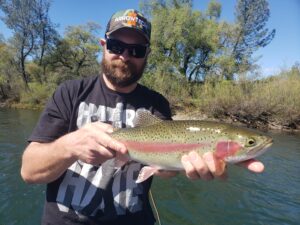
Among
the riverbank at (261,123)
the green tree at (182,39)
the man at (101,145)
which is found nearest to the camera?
the man at (101,145)

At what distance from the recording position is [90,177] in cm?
249

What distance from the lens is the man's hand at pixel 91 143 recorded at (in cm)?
207

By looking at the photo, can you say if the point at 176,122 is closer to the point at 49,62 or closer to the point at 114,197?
the point at 114,197

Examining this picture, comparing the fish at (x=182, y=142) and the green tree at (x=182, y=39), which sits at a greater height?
the green tree at (x=182, y=39)

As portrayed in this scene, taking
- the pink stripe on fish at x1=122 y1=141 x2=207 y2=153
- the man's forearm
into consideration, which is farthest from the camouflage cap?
the man's forearm

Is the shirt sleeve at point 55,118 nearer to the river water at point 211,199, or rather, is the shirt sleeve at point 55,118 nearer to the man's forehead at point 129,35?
the man's forehead at point 129,35

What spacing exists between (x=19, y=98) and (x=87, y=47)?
9.85 m

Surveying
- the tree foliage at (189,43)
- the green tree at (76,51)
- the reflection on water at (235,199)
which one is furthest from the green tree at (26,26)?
the reflection on water at (235,199)

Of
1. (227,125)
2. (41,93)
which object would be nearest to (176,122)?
(227,125)

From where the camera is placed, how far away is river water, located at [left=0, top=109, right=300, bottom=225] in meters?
6.80

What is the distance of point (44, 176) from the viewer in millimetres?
2309

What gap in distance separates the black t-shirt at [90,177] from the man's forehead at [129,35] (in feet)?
1.63

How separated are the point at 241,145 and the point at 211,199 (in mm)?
5897

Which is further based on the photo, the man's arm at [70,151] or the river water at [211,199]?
the river water at [211,199]
